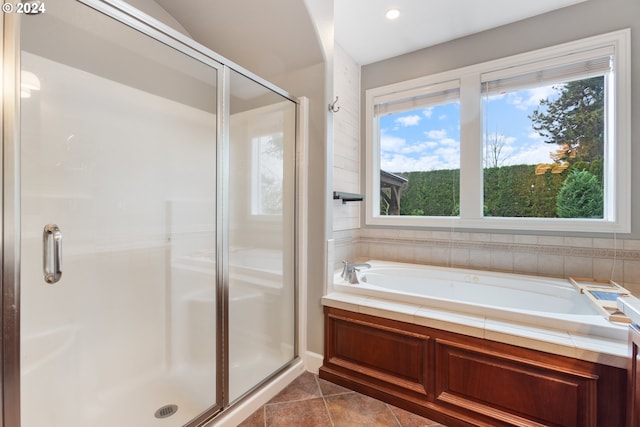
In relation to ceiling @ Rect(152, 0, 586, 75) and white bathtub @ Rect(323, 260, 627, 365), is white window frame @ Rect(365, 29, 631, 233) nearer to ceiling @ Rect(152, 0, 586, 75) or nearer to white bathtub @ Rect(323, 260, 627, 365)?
ceiling @ Rect(152, 0, 586, 75)

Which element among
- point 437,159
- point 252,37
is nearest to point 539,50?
point 437,159

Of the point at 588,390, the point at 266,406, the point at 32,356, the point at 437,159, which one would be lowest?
the point at 266,406

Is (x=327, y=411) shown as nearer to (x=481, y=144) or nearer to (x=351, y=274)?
(x=351, y=274)

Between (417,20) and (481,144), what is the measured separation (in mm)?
1209

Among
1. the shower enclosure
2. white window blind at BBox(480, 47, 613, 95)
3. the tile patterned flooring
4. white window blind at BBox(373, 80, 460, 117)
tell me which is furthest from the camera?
white window blind at BBox(373, 80, 460, 117)

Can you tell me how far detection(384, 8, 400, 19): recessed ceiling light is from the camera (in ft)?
7.88

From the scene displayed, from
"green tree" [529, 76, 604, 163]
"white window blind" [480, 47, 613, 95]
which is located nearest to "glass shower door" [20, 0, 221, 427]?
"white window blind" [480, 47, 613, 95]

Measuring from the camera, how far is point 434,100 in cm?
292

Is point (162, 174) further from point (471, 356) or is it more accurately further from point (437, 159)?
point (437, 159)

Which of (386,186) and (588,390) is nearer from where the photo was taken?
(588,390)

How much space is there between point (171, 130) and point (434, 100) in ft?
7.83

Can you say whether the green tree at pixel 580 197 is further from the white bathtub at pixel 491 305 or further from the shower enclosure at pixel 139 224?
the shower enclosure at pixel 139 224

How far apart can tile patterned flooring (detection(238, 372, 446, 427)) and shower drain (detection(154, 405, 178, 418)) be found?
0.40 meters

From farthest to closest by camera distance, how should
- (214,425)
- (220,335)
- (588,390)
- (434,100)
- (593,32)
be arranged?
(434,100), (593,32), (220,335), (214,425), (588,390)
